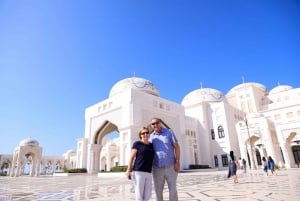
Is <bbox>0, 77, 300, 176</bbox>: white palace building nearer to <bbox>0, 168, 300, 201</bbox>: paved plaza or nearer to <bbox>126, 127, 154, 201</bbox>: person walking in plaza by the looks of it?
<bbox>0, 168, 300, 201</bbox>: paved plaza

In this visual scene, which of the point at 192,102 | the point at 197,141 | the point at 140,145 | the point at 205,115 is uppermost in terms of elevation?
the point at 192,102

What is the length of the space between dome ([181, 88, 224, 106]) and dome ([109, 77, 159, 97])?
8.49 meters

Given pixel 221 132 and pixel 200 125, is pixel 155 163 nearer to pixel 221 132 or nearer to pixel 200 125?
pixel 221 132

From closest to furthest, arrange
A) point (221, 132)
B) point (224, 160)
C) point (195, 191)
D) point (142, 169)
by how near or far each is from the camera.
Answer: point (142, 169)
point (195, 191)
point (224, 160)
point (221, 132)

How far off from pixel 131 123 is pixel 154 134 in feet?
53.3

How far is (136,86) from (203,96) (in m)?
12.7

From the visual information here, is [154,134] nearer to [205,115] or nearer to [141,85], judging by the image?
[141,85]

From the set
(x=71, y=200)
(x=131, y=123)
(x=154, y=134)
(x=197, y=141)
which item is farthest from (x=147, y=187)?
(x=197, y=141)

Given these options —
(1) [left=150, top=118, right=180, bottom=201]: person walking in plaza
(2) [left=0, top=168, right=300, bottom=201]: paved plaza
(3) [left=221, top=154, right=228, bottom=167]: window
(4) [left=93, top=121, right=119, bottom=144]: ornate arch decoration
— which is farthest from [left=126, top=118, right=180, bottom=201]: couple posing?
(3) [left=221, top=154, right=228, bottom=167]: window

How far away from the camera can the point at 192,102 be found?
33625 millimetres

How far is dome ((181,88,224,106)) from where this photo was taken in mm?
33500

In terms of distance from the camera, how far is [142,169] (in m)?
2.93

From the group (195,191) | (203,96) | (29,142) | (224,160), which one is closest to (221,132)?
(224,160)

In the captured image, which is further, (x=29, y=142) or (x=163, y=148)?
(x=29, y=142)
